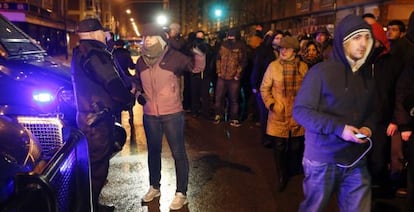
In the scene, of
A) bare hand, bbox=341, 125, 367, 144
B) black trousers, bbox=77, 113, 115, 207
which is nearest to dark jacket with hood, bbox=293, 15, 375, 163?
bare hand, bbox=341, 125, 367, 144

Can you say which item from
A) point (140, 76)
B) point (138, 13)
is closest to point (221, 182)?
point (140, 76)

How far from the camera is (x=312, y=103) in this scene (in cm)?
327

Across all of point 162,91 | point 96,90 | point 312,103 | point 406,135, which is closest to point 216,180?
point 162,91

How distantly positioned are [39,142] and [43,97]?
1.77 meters

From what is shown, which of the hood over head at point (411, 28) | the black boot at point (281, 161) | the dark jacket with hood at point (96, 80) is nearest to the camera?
the dark jacket with hood at point (96, 80)

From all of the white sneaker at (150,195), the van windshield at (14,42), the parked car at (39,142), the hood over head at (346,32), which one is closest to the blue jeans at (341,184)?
the hood over head at (346,32)

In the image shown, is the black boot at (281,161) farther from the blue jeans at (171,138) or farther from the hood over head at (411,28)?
the hood over head at (411,28)

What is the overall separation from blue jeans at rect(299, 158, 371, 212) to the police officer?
1.87 meters

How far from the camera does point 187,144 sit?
312 inches

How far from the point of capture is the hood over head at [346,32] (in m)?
3.16

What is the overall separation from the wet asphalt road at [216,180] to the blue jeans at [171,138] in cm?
40

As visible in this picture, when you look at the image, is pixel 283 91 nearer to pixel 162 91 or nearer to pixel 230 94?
pixel 162 91

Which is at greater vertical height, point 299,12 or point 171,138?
point 299,12

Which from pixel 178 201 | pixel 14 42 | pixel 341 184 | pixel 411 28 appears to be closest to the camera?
pixel 341 184
